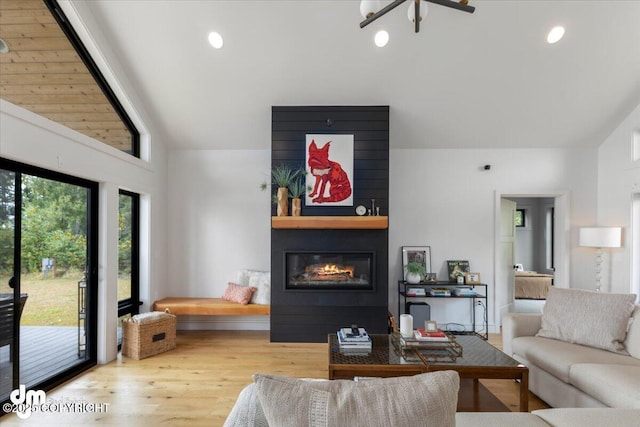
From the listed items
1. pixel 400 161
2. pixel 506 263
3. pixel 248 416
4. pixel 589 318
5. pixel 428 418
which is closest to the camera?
pixel 428 418

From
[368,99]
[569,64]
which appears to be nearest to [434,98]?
[368,99]

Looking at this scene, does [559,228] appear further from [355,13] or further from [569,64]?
[355,13]

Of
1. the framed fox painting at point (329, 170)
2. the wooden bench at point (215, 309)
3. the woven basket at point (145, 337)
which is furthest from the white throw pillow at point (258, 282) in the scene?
the framed fox painting at point (329, 170)

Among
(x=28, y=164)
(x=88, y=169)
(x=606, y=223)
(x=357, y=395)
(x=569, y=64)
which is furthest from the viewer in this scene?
(x=606, y=223)

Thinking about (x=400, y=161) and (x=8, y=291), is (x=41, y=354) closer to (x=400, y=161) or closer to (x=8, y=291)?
(x=8, y=291)

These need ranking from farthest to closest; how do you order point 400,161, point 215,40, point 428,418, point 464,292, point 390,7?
point 400,161, point 464,292, point 215,40, point 390,7, point 428,418

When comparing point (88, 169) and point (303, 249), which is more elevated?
point (88, 169)

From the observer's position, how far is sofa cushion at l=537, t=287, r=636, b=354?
2699 millimetres

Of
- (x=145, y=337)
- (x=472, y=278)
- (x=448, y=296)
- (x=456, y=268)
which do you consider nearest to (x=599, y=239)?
(x=472, y=278)

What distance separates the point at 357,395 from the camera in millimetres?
1013

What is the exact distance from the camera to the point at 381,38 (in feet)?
11.8

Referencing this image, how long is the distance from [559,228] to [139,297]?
5.94 m

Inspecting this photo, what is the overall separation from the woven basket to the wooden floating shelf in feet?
5.72

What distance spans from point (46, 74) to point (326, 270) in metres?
3.50
